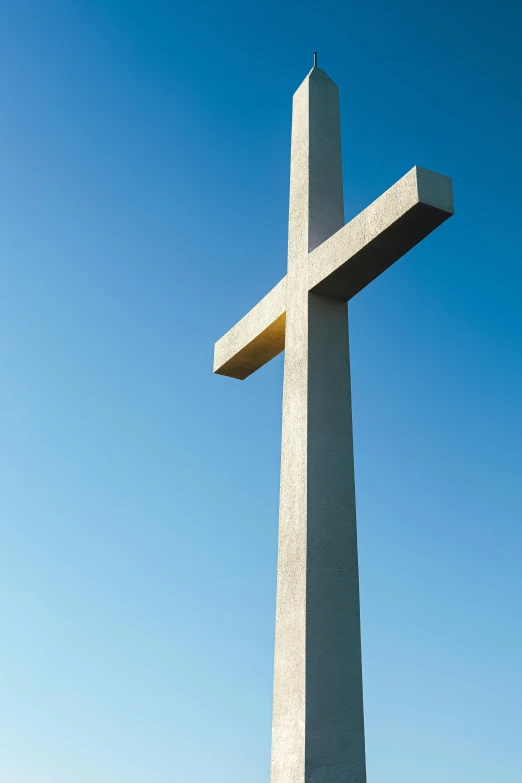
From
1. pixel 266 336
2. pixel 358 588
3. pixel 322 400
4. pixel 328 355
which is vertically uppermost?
pixel 266 336

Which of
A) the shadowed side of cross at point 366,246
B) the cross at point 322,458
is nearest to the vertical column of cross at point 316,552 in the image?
the cross at point 322,458

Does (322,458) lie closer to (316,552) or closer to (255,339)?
(316,552)

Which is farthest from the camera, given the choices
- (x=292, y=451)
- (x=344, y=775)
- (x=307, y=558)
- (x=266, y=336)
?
(x=266, y=336)

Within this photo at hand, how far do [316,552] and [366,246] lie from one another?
1.56m

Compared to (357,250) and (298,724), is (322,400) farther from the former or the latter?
(298,724)

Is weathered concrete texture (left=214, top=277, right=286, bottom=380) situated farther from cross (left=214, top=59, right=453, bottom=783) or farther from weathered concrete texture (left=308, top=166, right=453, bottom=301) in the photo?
weathered concrete texture (left=308, top=166, right=453, bottom=301)

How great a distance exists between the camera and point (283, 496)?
447 cm

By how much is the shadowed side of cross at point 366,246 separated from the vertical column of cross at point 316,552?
0.51ft

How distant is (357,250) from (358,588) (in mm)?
1697

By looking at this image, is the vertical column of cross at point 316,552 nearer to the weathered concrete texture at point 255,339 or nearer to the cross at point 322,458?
the cross at point 322,458

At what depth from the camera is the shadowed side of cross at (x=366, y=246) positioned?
13.6ft

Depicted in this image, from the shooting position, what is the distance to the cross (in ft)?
12.6

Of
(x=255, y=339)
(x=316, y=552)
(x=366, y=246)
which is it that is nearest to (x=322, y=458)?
(x=316, y=552)

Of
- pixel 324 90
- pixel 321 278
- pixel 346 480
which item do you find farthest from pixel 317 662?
pixel 324 90
